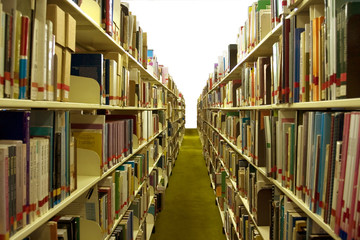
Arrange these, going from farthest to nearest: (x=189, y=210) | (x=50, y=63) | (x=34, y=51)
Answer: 1. (x=189, y=210)
2. (x=50, y=63)
3. (x=34, y=51)

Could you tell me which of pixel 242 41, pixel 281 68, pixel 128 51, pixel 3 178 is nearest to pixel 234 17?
pixel 242 41

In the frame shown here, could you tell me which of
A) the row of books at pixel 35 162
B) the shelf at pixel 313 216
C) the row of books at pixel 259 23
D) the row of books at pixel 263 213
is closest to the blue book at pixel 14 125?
the row of books at pixel 35 162

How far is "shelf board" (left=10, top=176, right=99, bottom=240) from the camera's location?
0.84 meters

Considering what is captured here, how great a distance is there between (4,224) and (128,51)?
1.78 m

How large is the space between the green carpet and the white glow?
321cm

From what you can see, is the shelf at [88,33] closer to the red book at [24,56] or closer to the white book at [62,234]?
the red book at [24,56]

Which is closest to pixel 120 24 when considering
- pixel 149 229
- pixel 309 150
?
pixel 309 150

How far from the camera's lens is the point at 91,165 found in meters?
1.57

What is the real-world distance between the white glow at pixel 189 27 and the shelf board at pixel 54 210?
12.8 feet

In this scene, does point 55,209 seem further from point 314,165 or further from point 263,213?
point 263,213

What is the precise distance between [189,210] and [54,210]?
3403mm

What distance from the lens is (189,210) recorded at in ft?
13.9

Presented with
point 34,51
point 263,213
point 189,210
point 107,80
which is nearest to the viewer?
point 34,51

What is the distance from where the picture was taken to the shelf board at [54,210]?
84cm
